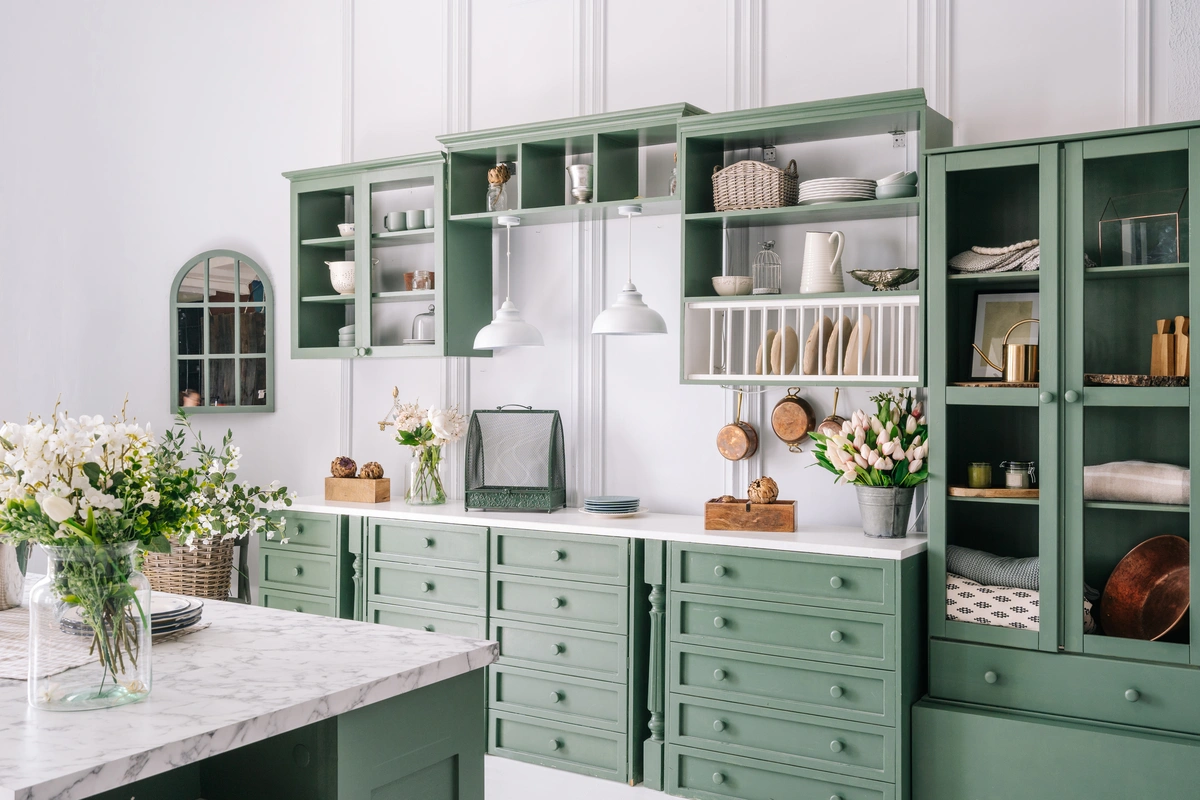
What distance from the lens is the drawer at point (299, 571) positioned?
4.50 metres

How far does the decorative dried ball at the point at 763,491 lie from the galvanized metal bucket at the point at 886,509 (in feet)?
1.03

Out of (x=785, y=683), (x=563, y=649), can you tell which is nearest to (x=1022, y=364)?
(x=785, y=683)

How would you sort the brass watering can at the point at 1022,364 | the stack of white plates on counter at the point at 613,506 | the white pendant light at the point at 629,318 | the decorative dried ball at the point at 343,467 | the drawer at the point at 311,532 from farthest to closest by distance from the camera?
the decorative dried ball at the point at 343,467
the drawer at the point at 311,532
the stack of white plates on counter at the point at 613,506
the white pendant light at the point at 629,318
the brass watering can at the point at 1022,364

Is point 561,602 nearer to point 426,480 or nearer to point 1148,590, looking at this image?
point 426,480

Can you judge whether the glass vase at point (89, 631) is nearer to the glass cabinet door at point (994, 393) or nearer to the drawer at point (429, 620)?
the drawer at point (429, 620)

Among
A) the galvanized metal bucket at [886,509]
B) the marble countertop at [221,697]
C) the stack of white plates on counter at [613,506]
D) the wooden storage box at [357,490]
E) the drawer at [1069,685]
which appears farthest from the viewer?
the wooden storage box at [357,490]

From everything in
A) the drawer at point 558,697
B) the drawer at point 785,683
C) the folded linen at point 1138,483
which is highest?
the folded linen at point 1138,483

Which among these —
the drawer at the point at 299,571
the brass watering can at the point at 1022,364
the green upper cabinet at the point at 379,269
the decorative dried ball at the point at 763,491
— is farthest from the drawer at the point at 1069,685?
the drawer at the point at 299,571

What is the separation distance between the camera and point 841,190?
3672 millimetres

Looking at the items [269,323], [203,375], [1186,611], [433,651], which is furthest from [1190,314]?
[203,375]

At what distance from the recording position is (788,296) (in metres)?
3.78

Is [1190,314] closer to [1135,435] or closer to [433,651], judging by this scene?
[1135,435]

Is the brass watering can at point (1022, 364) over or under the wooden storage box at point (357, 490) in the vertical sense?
over

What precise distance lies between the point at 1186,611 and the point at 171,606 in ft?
9.34
